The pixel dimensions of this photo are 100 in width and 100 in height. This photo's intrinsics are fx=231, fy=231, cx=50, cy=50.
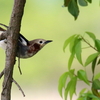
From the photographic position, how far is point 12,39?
36 cm

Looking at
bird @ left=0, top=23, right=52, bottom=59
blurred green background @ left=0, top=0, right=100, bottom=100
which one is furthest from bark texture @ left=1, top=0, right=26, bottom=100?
blurred green background @ left=0, top=0, right=100, bottom=100

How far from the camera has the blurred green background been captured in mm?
909

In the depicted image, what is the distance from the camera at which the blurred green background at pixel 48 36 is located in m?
0.91

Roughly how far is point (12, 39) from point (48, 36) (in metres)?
0.55

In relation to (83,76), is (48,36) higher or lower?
higher

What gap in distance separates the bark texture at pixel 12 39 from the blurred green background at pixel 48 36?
0.53 meters

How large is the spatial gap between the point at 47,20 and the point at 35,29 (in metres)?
0.06

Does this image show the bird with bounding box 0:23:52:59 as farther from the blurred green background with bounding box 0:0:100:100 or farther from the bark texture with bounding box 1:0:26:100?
the blurred green background with bounding box 0:0:100:100

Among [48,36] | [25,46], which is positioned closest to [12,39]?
[25,46]

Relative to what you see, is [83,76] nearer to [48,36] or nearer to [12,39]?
[12,39]

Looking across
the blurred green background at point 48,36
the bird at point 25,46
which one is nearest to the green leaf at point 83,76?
the bird at point 25,46

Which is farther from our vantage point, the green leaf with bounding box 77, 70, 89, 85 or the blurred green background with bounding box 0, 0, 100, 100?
the blurred green background with bounding box 0, 0, 100, 100

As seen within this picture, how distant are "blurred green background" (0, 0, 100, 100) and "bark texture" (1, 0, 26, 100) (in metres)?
0.53

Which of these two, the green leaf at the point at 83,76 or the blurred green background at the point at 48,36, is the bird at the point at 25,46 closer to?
the green leaf at the point at 83,76
